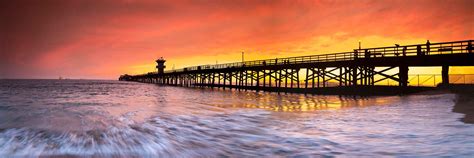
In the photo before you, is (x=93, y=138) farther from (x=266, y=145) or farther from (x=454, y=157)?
(x=454, y=157)

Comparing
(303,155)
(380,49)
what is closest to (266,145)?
(303,155)

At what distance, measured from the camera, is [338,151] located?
7020 millimetres

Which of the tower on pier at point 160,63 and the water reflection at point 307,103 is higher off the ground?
the tower on pier at point 160,63

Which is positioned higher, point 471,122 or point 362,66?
point 362,66

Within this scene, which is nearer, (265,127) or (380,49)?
(265,127)

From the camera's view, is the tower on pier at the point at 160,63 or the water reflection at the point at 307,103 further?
the tower on pier at the point at 160,63

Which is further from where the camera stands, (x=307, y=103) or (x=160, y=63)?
(x=160, y=63)

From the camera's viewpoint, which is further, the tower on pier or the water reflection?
the tower on pier

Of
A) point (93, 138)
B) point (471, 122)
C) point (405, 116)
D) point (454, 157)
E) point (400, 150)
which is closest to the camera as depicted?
point (454, 157)

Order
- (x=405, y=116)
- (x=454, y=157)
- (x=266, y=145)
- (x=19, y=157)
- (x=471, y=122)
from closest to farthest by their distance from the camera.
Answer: (x=454, y=157)
(x=19, y=157)
(x=266, y=145)
(x=471, y=122)
(x=405, y=116)

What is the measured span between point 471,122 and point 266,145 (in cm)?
532

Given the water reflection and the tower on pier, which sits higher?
the tower on pier

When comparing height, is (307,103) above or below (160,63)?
below

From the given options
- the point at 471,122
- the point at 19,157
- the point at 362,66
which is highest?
the point at 362,66
